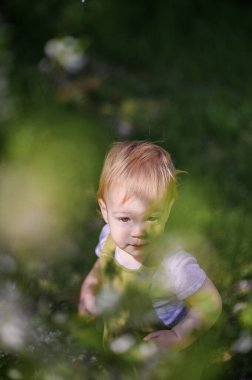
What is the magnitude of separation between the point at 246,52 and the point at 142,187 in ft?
9.59

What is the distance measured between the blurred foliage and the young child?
78mm

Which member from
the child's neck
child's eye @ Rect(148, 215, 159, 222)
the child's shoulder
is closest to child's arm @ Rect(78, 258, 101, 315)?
the child's neck

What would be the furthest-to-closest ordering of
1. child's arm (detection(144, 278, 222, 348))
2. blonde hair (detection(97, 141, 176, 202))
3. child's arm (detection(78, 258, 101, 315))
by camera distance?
child's arm (detection(78, 258, 101, 315)) < child's arm (detection(144, 278, 222, 348)) < blonde hair (detection(97, 141, 176, 202))

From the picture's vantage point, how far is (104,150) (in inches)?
124

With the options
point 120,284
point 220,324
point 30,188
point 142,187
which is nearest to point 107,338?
point 120,284

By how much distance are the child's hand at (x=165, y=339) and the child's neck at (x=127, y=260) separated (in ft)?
0.58

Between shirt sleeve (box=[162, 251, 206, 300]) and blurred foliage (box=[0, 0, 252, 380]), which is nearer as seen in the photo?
shirt sleeve (box=[162, 251, 206, 300])

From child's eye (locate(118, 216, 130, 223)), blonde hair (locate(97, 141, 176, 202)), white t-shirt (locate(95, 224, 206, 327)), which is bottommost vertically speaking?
white t-shirt (locate(95, 224, 206, 327))

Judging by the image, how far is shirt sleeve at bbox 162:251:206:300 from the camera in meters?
1.86

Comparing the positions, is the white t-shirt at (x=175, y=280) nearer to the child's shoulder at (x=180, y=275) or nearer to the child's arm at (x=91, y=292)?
the child's shoulder at (x=180, y=275)

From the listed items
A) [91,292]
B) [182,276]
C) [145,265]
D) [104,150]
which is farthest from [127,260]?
[104,150]

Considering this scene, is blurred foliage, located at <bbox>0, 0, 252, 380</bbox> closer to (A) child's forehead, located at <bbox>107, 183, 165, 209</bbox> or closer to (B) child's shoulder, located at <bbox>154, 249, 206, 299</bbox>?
(B) child's shoulder, located at <bbox>154, 249, 206, 299</bbox>

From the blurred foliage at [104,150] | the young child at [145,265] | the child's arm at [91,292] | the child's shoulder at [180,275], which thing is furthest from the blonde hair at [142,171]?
the child's arm at [91,292]

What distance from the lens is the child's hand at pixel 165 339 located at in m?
1.94
